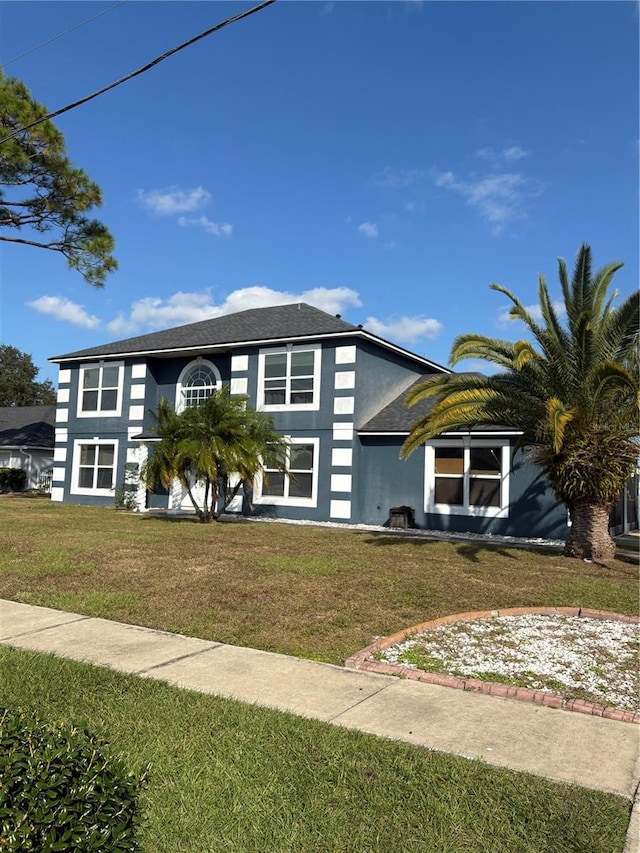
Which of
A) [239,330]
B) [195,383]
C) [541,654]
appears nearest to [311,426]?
[239,330]

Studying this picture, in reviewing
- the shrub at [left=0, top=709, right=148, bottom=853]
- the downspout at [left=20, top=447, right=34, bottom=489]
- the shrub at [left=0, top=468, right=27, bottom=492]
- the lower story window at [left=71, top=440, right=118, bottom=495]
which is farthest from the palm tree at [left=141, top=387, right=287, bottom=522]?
the downspout at [left=20, top=447, right=34, bottom=489]

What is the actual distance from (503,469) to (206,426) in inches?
333

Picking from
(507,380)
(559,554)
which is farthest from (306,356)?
(559,554)

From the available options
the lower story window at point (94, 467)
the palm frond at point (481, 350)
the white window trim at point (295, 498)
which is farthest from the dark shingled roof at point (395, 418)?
the lower story window at point (94, 467)

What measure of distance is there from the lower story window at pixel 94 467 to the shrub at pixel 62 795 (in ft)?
79.7

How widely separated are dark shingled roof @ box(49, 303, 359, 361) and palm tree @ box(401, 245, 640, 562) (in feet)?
25.3

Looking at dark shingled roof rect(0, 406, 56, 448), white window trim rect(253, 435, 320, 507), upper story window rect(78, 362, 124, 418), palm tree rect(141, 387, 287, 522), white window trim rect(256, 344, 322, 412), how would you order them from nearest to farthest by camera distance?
palm tree rect(141, 387, 287, 522) < white window trim rect(253, 435, 320, 507) < white window trim rect(256, 344, 322, 412) < upper story window rect(78, 362, 124, 418) < dark shingled roof rect(0, 406, 56, 448)

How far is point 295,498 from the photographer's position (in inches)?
857

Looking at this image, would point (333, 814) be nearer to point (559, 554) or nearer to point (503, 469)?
point (559, 554)

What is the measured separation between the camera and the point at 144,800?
3.52 m

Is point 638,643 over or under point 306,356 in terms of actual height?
under

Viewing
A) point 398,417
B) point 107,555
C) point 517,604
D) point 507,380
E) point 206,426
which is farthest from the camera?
point 398,417

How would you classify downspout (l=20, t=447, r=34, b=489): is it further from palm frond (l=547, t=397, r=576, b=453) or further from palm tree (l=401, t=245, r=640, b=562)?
palm frond (l=547, t=397, r=576, b=453)

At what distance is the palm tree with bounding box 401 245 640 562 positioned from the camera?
41.8 feet
